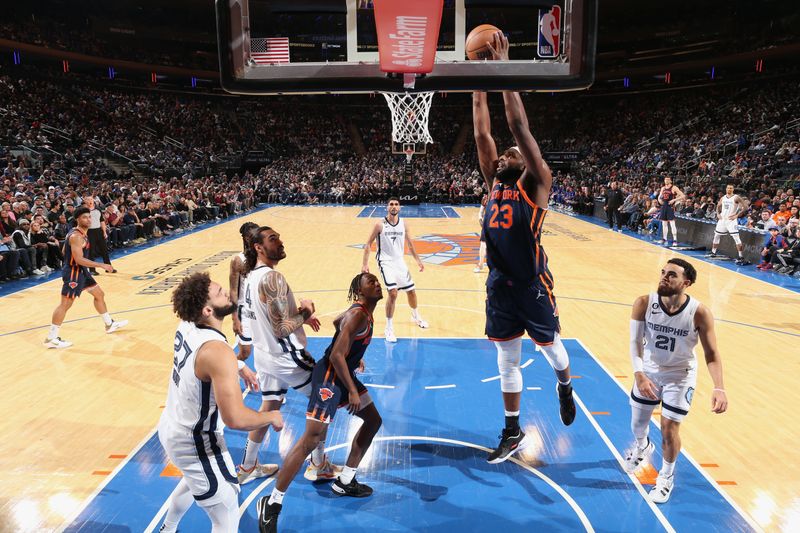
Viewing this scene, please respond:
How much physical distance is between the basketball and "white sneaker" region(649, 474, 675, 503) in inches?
128

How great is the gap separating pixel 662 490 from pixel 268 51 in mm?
4139

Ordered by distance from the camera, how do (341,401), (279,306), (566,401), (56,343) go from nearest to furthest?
(341,401)
(279,306)
(566,401)
(56,343)

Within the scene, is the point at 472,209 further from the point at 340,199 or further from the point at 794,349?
the point at 794,349

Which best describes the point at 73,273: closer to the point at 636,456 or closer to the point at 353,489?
the point at 353,489

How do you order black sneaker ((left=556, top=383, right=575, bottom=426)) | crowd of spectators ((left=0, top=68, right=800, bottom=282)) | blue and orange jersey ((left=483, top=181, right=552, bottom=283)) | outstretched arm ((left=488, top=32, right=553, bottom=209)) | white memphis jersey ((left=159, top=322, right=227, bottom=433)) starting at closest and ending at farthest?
white memphis jersey ((left=159, top=322, right=227, bottom=433)) → outstretched arm ((left=488, top=32, right=553, bottom=209)) → blue and orange jersey ((left=483, top=181, right=552, bottom=283)) → black sneaker ((left=556, top=383, right=575, bottom=426)) → crowd of spectators ((left=0, top=68, right=800, bottom=282))

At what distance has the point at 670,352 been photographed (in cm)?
402

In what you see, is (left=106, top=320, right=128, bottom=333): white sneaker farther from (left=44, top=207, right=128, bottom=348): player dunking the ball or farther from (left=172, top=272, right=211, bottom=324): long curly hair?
(left=172, top=272, right=211, bottom=324): long curly hair

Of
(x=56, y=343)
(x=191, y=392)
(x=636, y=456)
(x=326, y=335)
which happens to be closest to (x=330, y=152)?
(x=326, y=335)

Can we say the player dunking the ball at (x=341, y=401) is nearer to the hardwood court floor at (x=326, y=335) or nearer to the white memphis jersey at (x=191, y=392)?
the white memphis jersey at (x=191, y=392)

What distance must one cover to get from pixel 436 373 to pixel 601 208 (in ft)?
65.8

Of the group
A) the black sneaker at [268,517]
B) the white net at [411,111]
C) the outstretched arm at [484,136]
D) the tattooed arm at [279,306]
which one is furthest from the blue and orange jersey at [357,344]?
the white net at [411,111]

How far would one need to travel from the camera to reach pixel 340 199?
31484 millimetres

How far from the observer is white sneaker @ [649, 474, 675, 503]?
4043 mm

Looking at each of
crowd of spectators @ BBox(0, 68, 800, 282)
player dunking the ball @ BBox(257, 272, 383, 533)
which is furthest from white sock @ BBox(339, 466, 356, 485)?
crowd of spectators @ BBox(0, 68, 800, 282)
